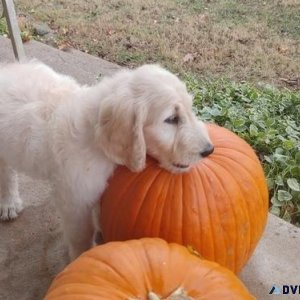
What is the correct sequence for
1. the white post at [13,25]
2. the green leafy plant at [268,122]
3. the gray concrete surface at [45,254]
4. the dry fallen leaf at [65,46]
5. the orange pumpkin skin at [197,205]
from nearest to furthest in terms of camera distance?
the orange pumpkin skin at [197,205] → the gray concrete surface at [45,254] → the green leafy plant at [268,122] → the white post at [13,25] → the dry fallen leaf at [65,46]

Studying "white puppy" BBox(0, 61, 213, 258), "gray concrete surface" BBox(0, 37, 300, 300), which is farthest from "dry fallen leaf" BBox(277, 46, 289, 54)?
"white puppy" BBox(0, 61, 213, 258)

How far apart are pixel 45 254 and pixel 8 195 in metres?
0.54

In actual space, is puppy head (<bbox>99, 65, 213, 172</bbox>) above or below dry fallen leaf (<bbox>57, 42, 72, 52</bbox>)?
above

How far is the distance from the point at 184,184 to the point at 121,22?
202 inches

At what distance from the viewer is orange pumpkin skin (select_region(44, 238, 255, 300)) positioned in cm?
210

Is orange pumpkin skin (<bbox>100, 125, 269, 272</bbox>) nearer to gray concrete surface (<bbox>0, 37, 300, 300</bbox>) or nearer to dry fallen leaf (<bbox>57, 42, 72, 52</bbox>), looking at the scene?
gray concrete surface (<bbox>0, 37, 300, 300</bbox>)

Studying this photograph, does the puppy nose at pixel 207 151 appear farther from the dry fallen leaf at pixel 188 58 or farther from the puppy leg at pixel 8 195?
the dry fallen leaf at pixel 188 58

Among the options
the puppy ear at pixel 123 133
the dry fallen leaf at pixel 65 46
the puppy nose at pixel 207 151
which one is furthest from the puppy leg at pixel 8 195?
the dry fallen leaf at pixel 65 46

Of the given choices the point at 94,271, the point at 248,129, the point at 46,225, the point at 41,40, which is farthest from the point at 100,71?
the point at 94,271

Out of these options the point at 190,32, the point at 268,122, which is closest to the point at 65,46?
the point at 190,32

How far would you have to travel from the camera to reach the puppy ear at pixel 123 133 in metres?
2.46

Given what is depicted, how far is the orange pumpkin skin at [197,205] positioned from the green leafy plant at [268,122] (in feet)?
3.19

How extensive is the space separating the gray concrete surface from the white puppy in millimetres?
254

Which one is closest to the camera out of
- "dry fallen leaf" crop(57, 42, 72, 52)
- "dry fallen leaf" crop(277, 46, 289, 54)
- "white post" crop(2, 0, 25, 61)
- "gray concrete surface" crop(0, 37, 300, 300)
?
"gray concrete surface" crop(0, 37, 300, 300)
